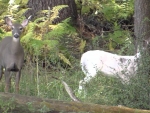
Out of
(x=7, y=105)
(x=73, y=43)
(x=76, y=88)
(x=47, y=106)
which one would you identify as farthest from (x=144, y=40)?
(x=73, y=43)

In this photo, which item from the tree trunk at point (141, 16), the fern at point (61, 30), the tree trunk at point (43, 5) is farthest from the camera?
the tree trunk at point (43, 5)

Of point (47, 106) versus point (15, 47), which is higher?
point (15, 47)

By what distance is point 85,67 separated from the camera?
9.48 meters

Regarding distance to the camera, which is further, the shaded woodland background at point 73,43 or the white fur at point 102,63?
the white fur at point 102,63

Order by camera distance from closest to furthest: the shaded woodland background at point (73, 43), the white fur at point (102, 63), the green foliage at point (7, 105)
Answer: the green foliage at point (7, 105) → the shaded woodland background at point (73, 43) → the white fur at point (102, 63)

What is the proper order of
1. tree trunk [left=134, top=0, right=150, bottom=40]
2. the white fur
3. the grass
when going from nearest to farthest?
1. the grass
2. the white fur
3. tree trunk [left=134, top=0, right=150, bottom=40]

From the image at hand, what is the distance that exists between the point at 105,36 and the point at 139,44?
499 centimetres

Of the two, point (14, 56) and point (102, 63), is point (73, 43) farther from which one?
point (14, 56)

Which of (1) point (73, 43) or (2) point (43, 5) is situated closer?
(1) point (73, 43)

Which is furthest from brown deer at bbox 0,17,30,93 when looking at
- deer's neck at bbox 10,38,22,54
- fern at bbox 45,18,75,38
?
fern at bbox 45,18,75,38

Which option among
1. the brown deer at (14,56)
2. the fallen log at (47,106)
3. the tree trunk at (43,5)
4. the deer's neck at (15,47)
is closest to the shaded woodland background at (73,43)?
the tree trunk at (43,5)

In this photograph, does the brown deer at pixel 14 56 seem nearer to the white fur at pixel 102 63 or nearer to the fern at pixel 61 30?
the white fur at pixel 102 63

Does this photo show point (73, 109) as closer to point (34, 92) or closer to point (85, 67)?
point (34, 92)

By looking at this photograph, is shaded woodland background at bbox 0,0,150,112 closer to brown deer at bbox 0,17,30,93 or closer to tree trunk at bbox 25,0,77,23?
tree trunk at bbox 25,0,77,23
